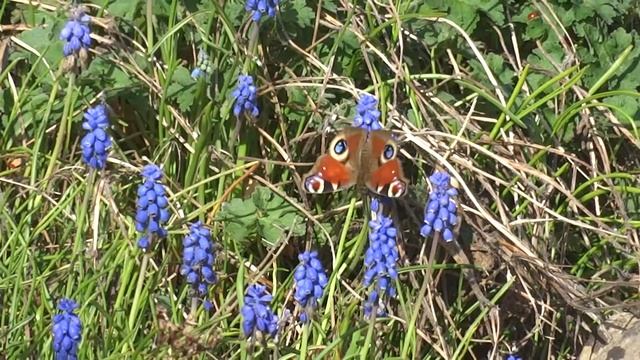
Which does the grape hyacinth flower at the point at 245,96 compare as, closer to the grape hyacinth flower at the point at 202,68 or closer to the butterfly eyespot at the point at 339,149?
the grape hyacinth flower at the point at 202,68

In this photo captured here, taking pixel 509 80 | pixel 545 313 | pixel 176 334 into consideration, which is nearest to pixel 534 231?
pixel 545 313

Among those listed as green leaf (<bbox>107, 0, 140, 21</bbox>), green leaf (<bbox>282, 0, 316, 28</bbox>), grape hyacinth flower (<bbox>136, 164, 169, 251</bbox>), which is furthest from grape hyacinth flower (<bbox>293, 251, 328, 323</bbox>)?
green leaf (<bbox>107, 0, 140, 21</bbox>)

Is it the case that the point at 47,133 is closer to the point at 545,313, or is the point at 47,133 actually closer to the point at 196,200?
the point at 196,200

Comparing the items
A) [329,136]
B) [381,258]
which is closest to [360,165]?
[329,136]

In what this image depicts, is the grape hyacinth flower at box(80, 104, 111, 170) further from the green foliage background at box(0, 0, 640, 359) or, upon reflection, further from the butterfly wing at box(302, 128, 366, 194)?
the butterfly wing at box(302, 128, 366, 194)

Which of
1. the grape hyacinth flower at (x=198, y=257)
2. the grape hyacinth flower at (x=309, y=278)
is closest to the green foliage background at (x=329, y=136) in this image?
the grape hyacinth flower at (x=198, y=257)
